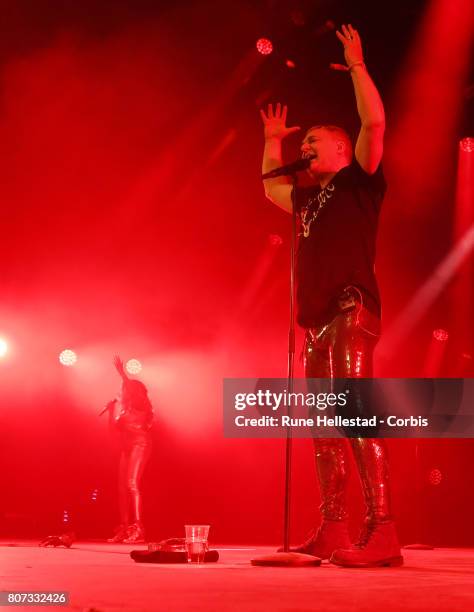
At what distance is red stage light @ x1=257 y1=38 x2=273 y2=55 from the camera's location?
743 centimetres

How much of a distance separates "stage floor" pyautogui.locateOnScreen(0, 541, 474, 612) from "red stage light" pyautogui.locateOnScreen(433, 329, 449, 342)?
6.37 meters

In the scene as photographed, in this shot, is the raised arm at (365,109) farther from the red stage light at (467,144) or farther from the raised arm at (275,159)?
the red stage light at (467,144)

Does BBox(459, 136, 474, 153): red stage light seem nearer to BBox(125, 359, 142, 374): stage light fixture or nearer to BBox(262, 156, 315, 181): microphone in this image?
BBox(125, 359, 142, 374): stage light fixture

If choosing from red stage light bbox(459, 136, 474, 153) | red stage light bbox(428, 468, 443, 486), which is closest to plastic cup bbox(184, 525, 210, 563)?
red stage light bbox(428, 468, 443, 486)

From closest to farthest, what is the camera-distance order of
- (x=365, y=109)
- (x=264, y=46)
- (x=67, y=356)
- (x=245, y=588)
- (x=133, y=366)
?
(x=245, y=588) → (x=365, y=109) → (x=264, y=46) → (x=67, y=356) → (x=133, y=366)

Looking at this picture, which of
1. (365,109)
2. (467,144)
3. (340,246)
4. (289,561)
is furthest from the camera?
(467,144)

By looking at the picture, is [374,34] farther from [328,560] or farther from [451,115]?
[328,560]

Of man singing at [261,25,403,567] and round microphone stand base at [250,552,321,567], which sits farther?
man singing at [261,25,403,567]

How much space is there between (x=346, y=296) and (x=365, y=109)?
64 centimetres

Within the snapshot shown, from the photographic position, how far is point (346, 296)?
2924 millimetres

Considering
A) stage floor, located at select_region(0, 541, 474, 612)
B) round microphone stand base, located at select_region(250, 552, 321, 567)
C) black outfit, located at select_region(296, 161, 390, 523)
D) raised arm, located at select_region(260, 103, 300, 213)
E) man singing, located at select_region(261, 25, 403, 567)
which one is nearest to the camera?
stage floor, located at select_region(0, 541, 474, 612)

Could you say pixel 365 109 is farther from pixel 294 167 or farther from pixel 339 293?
pixel 339 293

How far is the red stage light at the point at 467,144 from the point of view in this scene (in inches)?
314

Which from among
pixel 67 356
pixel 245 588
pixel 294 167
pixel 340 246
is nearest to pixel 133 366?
pixel 67 356
